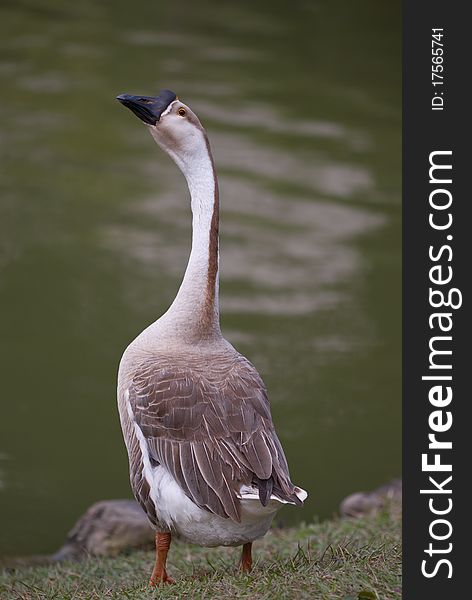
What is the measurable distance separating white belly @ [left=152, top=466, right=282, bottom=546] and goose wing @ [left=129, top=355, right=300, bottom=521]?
0.05 m

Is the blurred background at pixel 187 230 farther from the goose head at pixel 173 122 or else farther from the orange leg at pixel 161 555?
the goose head at pixel 173 122

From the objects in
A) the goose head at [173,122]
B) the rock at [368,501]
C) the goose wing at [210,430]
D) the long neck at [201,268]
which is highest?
the goose head at [173,122]

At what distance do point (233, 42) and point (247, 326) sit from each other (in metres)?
10.6

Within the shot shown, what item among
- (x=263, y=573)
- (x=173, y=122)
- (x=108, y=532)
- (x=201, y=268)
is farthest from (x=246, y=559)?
(x=108, y=532)

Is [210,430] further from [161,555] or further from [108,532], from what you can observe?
[108,532]

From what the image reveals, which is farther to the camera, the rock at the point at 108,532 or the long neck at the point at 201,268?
the rock at the point at 108,532

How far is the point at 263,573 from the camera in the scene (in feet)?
14.6

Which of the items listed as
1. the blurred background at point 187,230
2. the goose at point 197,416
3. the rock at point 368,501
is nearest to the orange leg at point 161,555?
the goose at point 197,416

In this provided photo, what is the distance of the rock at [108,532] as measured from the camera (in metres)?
6.53

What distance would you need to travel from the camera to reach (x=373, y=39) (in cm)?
2181

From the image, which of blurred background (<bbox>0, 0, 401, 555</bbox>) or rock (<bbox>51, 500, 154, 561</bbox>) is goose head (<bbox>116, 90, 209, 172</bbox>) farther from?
blurred background (<bbox>0, 0, 401, 555</bbox>)

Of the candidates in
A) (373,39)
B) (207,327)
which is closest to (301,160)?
(373,39)

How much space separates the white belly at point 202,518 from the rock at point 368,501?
2.67 m

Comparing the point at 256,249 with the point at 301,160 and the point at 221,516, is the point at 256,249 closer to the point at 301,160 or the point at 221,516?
the point at 301,160
